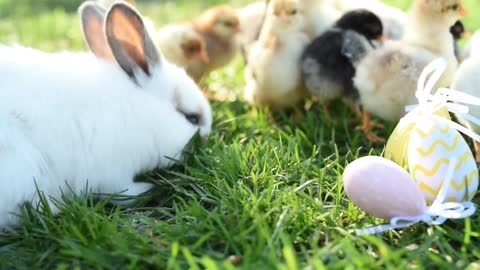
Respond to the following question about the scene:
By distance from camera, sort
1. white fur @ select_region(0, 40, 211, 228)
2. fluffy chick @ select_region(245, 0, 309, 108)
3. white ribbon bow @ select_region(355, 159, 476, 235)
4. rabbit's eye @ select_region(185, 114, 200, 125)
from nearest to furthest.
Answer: white ribbon bow @ select_region(355, 159, 476, 235) < white fur @ select_region(0, 40, 211, 228) < rabbit's eye @ select_region(185, 114, 200, 125) < fluffy chick @ select_region(245, 0, 309, 108)

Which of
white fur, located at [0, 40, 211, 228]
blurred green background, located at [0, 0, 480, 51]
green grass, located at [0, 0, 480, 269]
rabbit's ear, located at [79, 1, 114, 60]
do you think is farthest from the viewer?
blurred green background, located at [0, 0, 480, 51]

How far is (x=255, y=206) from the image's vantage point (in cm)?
231

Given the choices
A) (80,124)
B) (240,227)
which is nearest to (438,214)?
(240,227)

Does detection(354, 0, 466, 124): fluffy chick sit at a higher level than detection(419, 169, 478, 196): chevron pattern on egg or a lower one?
higher

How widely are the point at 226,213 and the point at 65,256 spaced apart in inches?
22.4

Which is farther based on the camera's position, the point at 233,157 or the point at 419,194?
the point at 233,157

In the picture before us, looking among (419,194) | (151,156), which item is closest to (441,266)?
(419,194)

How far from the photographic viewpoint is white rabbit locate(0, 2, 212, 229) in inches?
98.0

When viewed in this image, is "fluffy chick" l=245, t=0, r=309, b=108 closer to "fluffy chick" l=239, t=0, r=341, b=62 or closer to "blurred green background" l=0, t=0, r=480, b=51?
"fluffy chick" l=239, t=0, r=341, b=62

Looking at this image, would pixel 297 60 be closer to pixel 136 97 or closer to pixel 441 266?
pixel 136 97

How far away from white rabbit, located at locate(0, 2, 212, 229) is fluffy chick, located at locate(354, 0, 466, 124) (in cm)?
82

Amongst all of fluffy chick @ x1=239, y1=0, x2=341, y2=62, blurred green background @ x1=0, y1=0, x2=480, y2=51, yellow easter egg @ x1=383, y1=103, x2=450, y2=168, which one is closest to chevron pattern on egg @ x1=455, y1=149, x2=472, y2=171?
yellow easter egg @ x1=383, y1=103, x2=450, y2=168

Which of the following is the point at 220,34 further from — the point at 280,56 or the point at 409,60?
the point at 409,60

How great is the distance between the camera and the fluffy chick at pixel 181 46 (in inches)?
167
